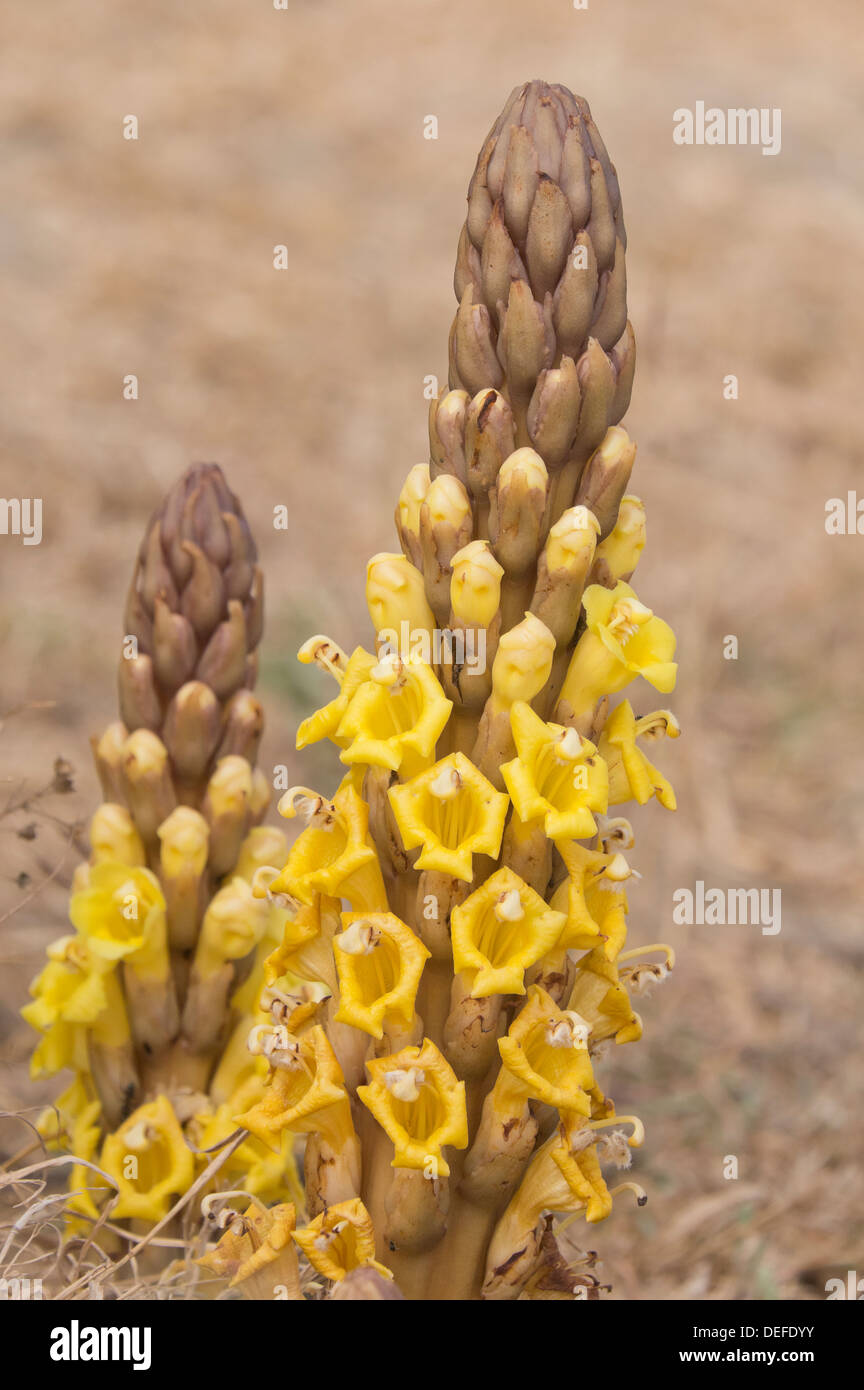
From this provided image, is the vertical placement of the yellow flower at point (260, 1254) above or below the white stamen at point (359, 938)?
below

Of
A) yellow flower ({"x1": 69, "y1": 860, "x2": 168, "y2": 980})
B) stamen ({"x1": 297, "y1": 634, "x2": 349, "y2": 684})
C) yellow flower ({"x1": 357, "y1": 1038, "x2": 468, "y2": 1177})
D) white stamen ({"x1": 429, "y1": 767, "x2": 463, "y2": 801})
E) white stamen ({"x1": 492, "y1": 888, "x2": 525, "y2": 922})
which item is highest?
stamen ({"x1": 297, "y1": 634, "x2": 349, "y2": 684})

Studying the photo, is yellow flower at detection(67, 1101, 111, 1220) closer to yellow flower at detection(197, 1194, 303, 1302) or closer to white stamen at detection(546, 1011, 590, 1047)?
yellow flower at detection(197, 1194, 303, 1302)

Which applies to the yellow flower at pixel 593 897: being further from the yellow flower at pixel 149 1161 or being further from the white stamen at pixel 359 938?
the yellow flower at pixel 149 1161

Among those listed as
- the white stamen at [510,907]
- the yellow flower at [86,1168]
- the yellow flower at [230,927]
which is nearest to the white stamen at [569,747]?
the white stamen at [510,907]

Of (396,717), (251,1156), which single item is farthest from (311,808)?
(251,1156)

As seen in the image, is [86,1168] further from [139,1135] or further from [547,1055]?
[547,1055]

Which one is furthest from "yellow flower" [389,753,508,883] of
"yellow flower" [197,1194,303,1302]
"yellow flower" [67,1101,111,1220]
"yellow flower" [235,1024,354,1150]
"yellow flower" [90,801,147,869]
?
"yellow flower" [67,1101,111,1220]

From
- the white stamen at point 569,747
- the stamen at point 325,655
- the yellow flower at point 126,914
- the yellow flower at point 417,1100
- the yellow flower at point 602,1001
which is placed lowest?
the yellow flower at point 417,1100
